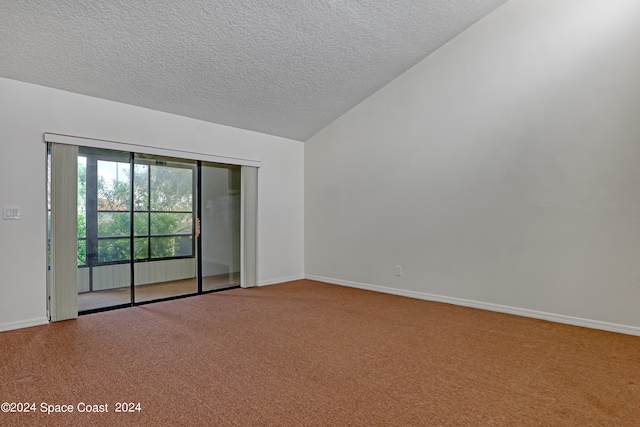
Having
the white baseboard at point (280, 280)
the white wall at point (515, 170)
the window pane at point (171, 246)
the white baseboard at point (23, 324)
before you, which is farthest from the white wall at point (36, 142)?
the white wall at point (515, 170)

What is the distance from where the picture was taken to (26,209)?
3486 millimetres

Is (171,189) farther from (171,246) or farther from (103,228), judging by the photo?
(103,228)

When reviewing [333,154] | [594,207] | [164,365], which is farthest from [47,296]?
[594,207]

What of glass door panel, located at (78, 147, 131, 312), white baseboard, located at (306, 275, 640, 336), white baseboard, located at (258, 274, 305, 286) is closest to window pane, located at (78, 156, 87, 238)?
glass door panel, located at (78, 147, 131, 312)

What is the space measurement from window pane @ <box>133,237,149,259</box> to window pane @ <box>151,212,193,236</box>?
0.55ft

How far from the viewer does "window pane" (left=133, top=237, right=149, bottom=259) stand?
4590 mm

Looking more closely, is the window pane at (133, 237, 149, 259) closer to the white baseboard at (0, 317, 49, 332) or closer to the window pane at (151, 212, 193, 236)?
the window pane at (151, 212, 193, 236)

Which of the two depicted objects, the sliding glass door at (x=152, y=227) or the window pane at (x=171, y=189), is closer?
the sliding glass door at (x=152, y=227)

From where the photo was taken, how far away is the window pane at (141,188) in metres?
4.51

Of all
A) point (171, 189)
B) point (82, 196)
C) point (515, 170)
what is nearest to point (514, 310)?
point (515, 170)

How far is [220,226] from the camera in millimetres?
5363

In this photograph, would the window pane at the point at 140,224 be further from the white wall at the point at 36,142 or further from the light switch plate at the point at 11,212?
the light switch plate at the point at 11,212

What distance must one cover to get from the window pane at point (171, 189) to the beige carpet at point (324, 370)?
5.42ft

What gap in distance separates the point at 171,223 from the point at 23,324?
6.59ft
